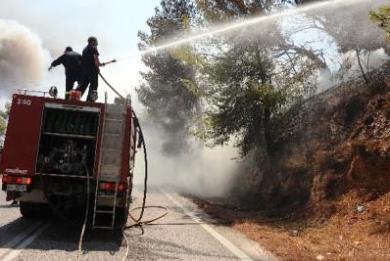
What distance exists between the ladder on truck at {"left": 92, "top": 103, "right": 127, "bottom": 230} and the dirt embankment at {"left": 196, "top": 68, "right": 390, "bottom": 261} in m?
3.09

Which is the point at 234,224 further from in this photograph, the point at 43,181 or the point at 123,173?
the point at 43,181

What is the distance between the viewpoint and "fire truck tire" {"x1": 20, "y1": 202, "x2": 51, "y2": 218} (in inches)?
432

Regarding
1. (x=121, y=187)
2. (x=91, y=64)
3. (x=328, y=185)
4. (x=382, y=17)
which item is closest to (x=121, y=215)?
(x=121, y=187)

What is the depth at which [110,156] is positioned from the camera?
996 cm

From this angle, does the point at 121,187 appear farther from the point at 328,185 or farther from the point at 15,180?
the point at 328,185

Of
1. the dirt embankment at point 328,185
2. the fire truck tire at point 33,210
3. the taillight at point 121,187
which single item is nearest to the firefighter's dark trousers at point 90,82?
the fire truck tire at point 33,210

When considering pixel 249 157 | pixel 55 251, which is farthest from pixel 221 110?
pixel 55 251

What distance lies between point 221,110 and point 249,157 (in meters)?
6.50

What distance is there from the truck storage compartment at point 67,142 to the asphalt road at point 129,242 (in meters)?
1.17

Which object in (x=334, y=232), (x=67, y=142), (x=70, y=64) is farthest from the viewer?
(x=70, y=64)

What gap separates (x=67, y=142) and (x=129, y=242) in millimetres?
2637

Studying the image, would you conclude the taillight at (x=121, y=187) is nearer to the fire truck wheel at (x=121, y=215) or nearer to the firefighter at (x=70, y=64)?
the fire truck wheel at (x=121, y=215)

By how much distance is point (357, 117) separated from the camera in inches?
637

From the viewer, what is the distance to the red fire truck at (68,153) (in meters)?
9.80
